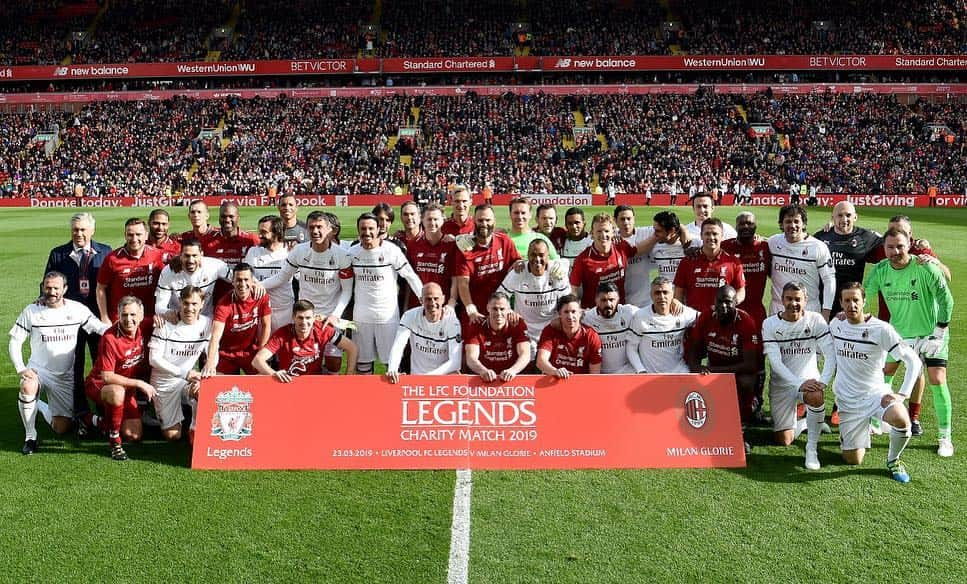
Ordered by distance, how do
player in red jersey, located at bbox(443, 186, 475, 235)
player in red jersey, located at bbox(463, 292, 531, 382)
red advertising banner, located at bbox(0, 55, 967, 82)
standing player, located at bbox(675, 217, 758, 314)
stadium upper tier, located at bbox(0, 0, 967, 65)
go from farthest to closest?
stadium upper tier, located at bbox(0, 0, 967, 65), red advertising banner, located at bbox(0, 55, 967, 82), player in red jersey, located at bbox(443, 186, 475, 235), standing player, located at bbox(675, 217, 758, 314), player in red jersey, located at bbox(463, 292, 531, 382)

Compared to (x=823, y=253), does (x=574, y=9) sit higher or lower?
higher

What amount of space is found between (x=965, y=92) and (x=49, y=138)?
198ft

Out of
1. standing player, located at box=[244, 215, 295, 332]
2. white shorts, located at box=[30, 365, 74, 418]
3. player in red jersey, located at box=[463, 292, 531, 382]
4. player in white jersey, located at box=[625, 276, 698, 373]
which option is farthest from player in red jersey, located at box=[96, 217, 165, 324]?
player in white jersey, located at box=[625, 276, 698, 373]

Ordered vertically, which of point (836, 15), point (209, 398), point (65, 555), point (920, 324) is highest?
point (836, 15)

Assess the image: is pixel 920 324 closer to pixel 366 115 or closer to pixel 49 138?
pixel 366 115

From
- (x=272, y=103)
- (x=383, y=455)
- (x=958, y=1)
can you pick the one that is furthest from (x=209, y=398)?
(x=958, y=1)

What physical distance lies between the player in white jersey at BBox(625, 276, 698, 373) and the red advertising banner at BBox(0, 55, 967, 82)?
155 feet

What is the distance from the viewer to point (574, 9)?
5666 cm

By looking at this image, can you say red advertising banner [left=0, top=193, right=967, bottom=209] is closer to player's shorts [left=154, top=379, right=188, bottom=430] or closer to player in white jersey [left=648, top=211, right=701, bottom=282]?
player in white jersey [left=648, top=211, right=701, bottom=282]

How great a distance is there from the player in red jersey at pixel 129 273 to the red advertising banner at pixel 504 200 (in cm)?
2966

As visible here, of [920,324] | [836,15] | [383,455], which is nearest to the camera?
[383,455]

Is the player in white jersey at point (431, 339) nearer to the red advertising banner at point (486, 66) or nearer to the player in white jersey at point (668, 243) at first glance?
the player in white jersey at point (668, 243)

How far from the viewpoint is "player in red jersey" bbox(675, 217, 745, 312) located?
7.45m

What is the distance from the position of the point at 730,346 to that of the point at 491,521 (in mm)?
3061
